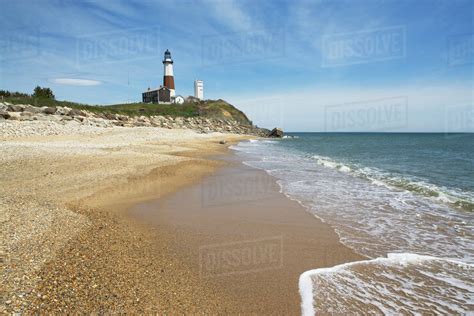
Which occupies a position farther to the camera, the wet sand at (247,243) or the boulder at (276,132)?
the boulder at (276,132)

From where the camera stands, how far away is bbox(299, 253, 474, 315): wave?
11.9 feet

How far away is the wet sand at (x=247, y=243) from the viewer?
3.83 meters

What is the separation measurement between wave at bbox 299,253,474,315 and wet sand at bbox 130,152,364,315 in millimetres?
251

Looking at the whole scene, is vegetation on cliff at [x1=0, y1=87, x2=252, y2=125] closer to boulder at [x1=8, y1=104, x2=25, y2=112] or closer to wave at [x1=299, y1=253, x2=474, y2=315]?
boulder at [x1=8, y1=104, x2=25, y2=112]

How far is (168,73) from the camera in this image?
273 feet

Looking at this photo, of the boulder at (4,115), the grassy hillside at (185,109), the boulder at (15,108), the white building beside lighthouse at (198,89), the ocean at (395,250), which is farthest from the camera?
the white building beside lighthouse at (198,89)

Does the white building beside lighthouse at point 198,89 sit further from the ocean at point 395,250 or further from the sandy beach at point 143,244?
the ocean at point 395,250

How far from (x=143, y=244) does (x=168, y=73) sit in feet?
281

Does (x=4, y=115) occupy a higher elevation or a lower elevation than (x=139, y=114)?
lower

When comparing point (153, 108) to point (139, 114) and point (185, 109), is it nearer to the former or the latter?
point (185, 109)

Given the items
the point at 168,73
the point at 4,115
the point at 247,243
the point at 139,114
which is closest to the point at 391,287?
the point at 247,243

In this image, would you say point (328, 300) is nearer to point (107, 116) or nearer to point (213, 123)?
point (107, 116)

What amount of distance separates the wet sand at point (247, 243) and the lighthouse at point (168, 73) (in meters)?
81.2

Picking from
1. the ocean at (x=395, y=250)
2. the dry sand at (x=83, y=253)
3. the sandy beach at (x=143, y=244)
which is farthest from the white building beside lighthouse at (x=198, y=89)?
the dry sand at (x=83, y=253)
